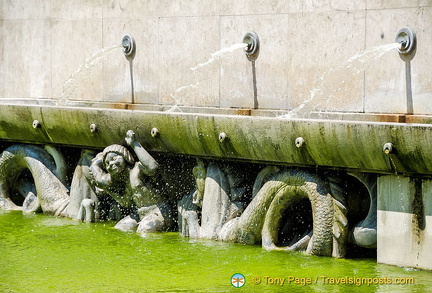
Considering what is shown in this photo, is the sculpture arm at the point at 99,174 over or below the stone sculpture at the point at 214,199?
over

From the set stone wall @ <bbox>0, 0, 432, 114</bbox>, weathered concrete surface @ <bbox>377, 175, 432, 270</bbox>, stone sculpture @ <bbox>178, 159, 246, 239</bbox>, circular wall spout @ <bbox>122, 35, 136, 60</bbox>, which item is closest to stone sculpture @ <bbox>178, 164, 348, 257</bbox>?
stone sculpture @ <bbox>178, 159, 246, 239</bbox>

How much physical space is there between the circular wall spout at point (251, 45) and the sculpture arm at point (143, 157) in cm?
142

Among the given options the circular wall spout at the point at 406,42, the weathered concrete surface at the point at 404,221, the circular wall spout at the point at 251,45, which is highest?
the circular wall spout at the point at 251,45

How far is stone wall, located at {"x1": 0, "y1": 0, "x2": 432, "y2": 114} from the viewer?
958 centimetres

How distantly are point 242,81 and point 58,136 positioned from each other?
7.10 ft

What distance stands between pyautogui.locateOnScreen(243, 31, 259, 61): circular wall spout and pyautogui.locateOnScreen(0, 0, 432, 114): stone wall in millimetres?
68

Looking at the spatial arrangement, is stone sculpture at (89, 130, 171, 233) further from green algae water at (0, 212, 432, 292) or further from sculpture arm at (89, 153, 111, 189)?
green algae water at (0, 212, 432, 292)

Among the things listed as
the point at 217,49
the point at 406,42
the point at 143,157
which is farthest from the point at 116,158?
the point at 406,42

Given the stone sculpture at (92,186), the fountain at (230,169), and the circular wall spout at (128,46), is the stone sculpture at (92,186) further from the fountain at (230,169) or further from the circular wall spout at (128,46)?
the circular wall spout at (128,46)

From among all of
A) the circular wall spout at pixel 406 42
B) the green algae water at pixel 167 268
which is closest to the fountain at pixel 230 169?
the circular wall spout at pixel 406 42

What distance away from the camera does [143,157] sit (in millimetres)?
10617

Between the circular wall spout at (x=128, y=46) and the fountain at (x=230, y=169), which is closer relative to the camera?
the fountain at (x=230, y=169)

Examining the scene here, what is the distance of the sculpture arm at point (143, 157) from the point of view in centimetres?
1061

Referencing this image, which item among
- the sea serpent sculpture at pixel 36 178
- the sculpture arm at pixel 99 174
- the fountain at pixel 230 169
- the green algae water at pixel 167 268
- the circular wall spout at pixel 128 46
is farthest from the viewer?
the circular wall spout at pixel 128 46
